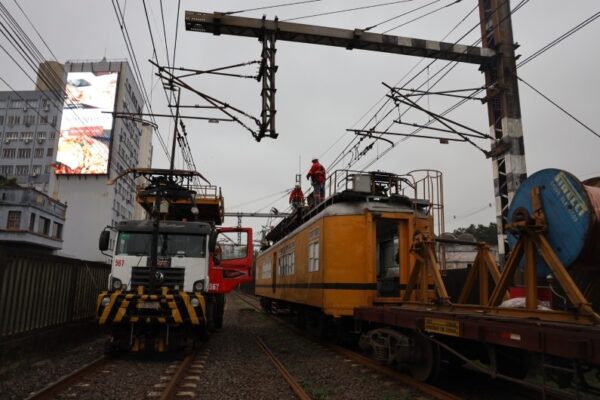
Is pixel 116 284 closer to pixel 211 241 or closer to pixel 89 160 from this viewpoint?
pixel 211 241

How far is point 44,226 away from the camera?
4475 centimetres

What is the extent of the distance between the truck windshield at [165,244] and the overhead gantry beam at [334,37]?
16.2 ft

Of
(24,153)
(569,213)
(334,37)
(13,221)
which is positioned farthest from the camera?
(24,153)

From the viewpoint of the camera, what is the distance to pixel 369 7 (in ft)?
35.4

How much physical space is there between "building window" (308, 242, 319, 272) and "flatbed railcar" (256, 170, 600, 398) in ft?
0.08

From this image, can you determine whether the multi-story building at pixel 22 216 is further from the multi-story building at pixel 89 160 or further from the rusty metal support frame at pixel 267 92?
the rusty metal support frame at pixel 267 92

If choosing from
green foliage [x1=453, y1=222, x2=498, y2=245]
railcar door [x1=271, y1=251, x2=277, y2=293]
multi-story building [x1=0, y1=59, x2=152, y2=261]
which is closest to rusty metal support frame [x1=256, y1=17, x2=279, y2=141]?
railcar door [x1=271, y1=251, x2=277, y2=293]

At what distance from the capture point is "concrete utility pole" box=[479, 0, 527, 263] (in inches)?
475

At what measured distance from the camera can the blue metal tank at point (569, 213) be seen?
494 centimetres

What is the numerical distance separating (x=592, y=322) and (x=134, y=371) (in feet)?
22.1

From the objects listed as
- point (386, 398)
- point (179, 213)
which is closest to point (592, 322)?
point (386, 398)

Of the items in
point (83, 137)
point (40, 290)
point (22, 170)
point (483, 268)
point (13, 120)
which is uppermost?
point (13, 120)

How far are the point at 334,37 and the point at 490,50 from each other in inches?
175

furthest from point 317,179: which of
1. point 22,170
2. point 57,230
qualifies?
point 22,170
